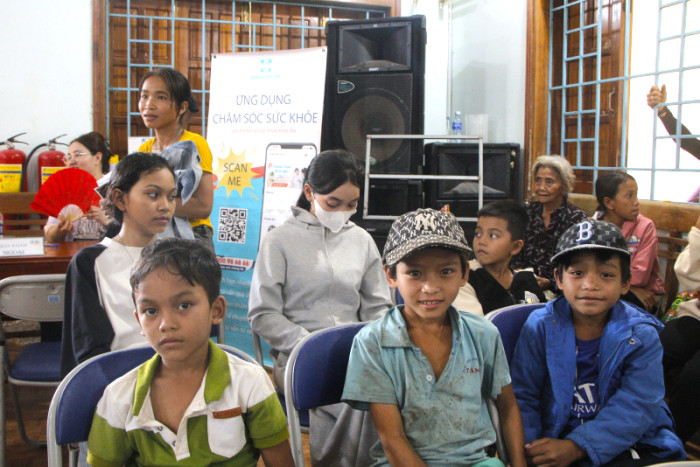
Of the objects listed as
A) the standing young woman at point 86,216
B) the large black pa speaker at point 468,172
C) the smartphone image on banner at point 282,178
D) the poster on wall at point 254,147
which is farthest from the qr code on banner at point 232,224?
the large black pa speaker at point 468,172

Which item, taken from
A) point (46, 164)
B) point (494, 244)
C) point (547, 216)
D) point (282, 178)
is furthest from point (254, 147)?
point (494, 244)

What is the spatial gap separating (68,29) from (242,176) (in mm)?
1920

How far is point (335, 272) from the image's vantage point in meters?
1.97

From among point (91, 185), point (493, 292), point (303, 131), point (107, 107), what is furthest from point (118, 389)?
point (107, 107)

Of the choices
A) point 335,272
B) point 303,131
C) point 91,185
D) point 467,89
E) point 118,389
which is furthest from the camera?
point 467,89

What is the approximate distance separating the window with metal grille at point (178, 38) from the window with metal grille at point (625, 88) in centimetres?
179

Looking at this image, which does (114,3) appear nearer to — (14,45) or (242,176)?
(14,45)

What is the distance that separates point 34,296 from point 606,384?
173cm

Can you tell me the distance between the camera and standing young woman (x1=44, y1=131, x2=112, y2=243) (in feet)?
8.91

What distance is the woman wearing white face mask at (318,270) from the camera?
1884 mm

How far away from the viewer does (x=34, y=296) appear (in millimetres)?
1982

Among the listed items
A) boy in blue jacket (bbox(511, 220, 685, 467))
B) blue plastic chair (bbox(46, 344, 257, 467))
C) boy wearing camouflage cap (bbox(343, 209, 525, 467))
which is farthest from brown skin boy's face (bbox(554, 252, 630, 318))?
blue plastic chair (bbox(46, 344, 257, 467))

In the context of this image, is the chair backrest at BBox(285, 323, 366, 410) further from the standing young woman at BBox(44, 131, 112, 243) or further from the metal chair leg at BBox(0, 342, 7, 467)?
the metal chair leg at BBox(0, 342, 7, 467)

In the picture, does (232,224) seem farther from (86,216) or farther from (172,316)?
(172,316)
